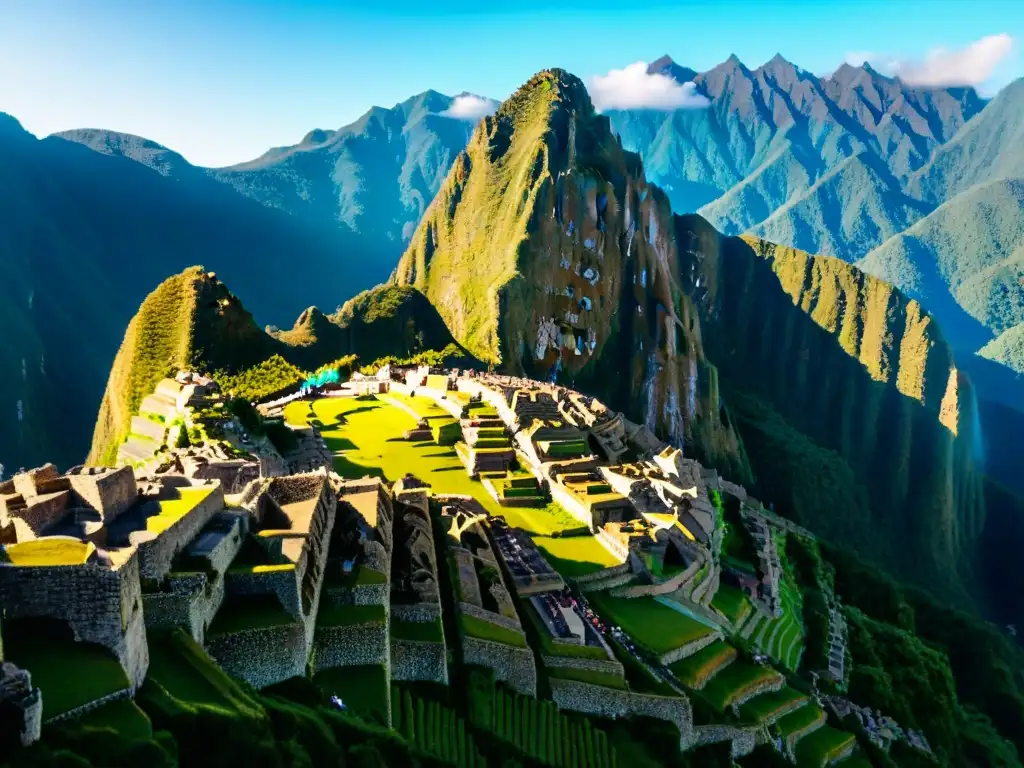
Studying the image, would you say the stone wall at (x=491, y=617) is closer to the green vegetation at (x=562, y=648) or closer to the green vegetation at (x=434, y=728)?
the green vegetation at (x=562, y=648)

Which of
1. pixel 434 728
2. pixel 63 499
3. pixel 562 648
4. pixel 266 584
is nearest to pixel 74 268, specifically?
pixel 63 499

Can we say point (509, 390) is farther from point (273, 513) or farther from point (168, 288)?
point (168, 288)

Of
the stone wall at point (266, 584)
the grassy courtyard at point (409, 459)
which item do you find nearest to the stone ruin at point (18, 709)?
the stone wall at point (266, 584)

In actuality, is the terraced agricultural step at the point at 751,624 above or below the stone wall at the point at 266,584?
below

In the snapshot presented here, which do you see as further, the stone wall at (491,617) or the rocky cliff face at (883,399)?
the rocky cliff face at (883,399)

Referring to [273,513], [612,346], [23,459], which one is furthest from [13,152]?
[273,513]

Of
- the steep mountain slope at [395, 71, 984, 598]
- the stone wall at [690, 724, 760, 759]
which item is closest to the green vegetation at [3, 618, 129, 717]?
the stone wall at [690, 724, 760, 759]
